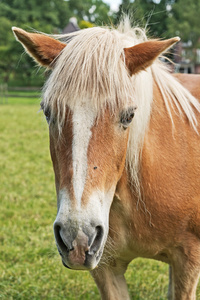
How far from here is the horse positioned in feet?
5.56

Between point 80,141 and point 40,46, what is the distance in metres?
0.64

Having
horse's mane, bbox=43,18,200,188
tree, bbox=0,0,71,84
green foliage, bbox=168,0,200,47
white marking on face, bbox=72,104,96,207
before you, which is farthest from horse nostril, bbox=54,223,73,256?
green foliage, bbox=168,0,200,47

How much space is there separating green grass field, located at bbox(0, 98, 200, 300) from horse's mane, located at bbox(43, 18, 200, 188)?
1.58 feet

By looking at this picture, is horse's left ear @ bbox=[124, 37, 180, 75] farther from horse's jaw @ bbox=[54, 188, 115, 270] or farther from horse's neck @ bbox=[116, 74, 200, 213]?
horse's jaw @ bbox=[54, 188, 115, 270]

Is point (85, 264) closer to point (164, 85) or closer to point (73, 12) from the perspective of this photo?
point (164, 85)

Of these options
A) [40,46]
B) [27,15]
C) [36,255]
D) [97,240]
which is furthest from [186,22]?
[97,240]

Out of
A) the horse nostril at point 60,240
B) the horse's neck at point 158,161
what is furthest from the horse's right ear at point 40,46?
the horse nostril at point 60,240

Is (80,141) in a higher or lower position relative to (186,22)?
lower

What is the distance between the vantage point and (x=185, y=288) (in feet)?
7.70

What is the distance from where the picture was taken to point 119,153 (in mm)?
1932

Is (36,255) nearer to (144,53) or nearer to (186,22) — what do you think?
(144,53)

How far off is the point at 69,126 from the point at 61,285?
215 centimetres

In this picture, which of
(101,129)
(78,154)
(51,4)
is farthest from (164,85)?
(51,4)

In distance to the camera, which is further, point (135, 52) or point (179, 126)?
point (179, 126)
